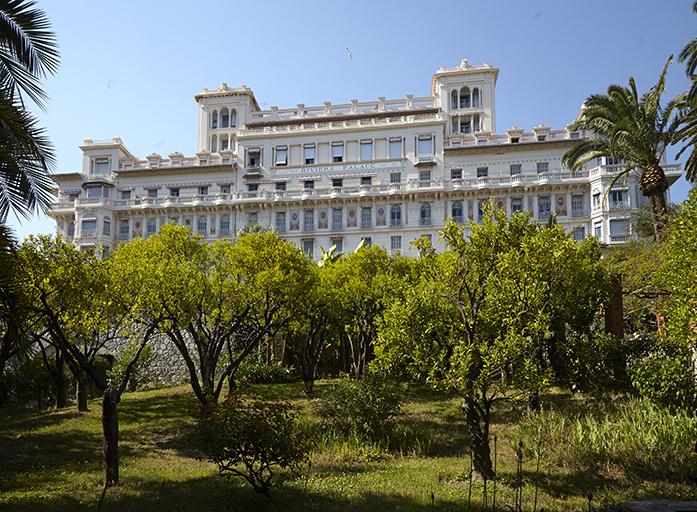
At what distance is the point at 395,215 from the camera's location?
2020 inches

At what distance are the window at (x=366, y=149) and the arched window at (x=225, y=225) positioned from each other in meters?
16.0

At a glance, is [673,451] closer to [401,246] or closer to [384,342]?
[384,342]

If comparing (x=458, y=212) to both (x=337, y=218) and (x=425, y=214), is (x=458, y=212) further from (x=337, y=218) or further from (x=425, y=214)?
(x=337, y=218)

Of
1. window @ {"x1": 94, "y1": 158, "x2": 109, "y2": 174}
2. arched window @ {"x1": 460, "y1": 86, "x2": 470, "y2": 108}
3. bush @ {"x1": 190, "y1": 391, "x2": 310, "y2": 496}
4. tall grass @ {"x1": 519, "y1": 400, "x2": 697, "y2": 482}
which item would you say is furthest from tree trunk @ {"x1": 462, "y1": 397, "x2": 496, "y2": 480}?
window @ {"x1": 94, "y1": 158, "x2": 109, "y2": 174}

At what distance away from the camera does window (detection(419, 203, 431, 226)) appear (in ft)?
166

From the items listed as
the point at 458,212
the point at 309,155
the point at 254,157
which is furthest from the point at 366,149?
the point at 254,157

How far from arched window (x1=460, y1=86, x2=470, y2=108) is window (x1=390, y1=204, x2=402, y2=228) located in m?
19.0

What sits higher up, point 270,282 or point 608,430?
point 270,282

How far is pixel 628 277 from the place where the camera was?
19.8 m

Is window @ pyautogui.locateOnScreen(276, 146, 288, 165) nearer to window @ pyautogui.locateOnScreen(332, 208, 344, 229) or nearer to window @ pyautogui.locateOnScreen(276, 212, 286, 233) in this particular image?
window @ pyautogui.locateOnScreen(276, 212, 286, 233)

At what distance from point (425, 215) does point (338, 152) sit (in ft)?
40.1

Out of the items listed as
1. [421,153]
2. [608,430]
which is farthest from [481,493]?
[421,153]

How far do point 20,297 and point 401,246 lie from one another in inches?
1701

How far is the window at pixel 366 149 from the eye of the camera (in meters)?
54.9
